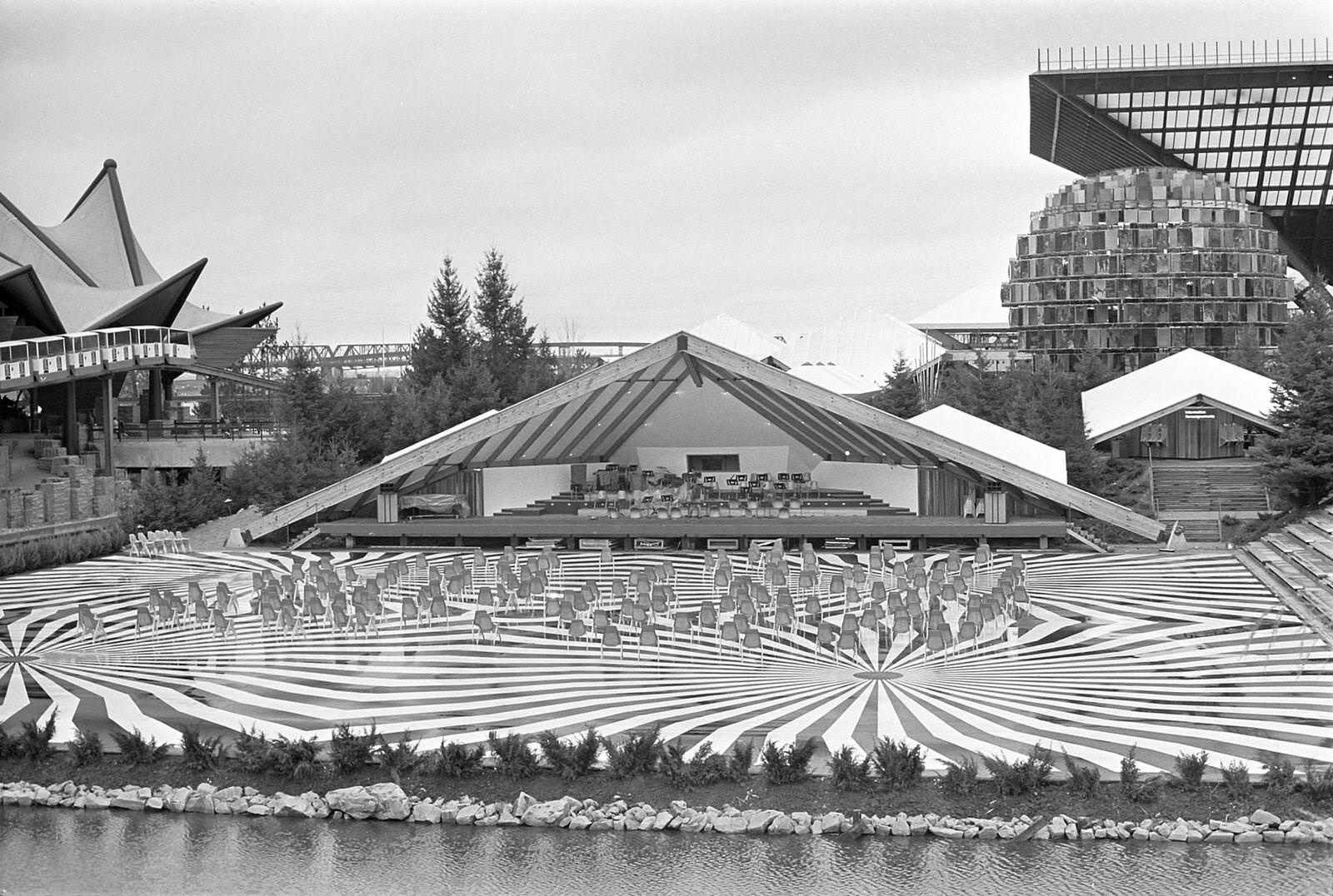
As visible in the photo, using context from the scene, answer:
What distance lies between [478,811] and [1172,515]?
25.3 m

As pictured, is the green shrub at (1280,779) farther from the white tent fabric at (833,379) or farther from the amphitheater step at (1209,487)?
the white tent fabric at (833,379)

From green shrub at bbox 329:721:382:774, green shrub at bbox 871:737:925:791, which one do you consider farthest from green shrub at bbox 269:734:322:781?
green shrub at bbox 871:737:925:791

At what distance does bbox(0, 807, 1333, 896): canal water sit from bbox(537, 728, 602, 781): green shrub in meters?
0.82

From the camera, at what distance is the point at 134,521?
108ft

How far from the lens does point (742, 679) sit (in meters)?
16.2

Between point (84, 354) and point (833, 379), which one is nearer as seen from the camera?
point (84, 354)

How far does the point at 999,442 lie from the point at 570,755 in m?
19.6

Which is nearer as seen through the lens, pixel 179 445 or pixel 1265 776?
pixel 1265 776

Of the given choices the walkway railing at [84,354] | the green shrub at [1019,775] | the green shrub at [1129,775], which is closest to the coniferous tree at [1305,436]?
the green shrub at [1129,775]

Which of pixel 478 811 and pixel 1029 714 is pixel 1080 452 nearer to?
pixel 1029 714

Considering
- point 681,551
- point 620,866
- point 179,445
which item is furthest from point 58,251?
point 620,866

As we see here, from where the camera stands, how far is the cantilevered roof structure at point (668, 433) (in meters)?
27.4

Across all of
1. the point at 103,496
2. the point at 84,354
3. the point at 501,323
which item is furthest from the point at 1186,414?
the point at 84,354

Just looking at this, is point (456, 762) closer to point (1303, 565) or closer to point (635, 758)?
point (635, 758)
